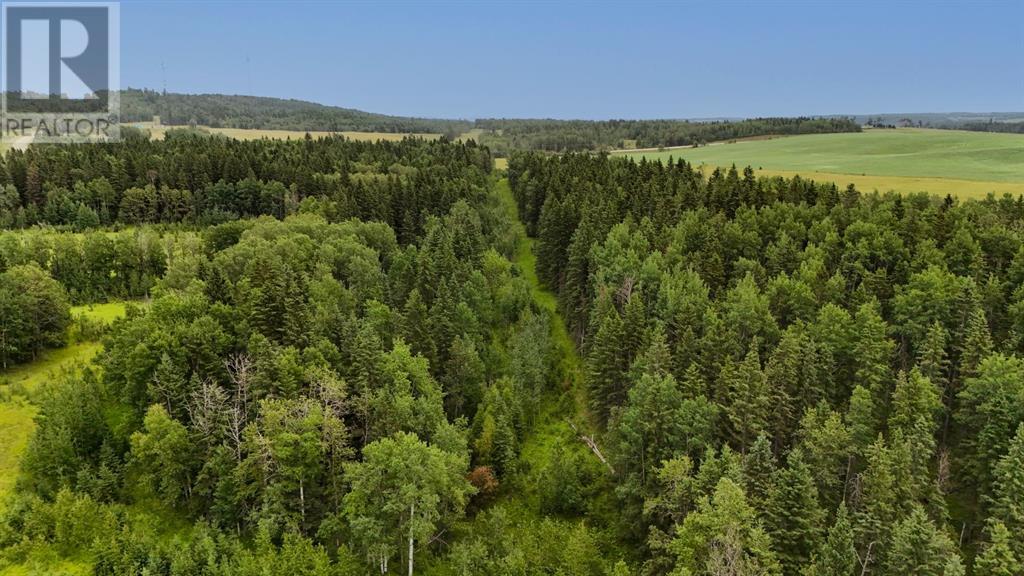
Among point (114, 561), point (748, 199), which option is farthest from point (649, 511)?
point (748, 199)

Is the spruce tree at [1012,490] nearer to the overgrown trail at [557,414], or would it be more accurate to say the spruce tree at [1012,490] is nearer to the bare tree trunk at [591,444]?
the bare tree trunk at [591,444]

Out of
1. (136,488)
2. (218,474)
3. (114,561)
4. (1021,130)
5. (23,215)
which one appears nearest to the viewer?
(114,561)

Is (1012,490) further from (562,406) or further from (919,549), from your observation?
(562,406)

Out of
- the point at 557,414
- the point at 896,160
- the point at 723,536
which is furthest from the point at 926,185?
the point at 723,536

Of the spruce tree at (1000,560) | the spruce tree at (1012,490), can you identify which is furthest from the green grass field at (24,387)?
the spruce tree at (1012,490)

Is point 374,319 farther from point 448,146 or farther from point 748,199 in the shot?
point 448,146
